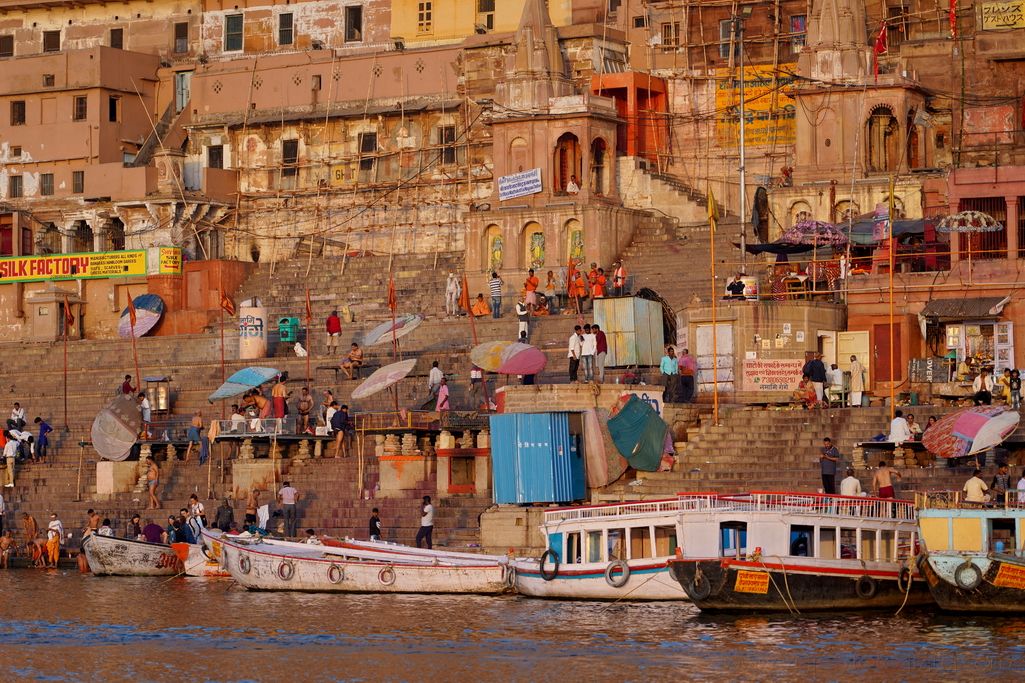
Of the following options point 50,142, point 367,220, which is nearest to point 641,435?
point 367,220

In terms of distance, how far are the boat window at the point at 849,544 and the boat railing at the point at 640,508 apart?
1.83 metres

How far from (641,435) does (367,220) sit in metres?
21.4

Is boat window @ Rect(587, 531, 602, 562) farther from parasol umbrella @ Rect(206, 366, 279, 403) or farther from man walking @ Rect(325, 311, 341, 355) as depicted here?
man walking @ Rect(325, 311, 341, 355)

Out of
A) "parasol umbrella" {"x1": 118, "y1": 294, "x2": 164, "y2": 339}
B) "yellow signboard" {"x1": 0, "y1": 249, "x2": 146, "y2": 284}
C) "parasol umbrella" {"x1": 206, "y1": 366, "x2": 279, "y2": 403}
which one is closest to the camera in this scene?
Answer: "parasol umbrella" {"x1": 206, "y1": 366, "x2": 279, "y2": 403}

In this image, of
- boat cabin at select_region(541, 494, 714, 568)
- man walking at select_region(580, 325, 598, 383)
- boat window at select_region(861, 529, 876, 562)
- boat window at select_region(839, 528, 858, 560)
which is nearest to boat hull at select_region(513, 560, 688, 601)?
boat cabin at select_region(541, 494, 714, 568)

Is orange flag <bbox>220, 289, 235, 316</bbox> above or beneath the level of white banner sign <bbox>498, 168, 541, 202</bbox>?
beneath

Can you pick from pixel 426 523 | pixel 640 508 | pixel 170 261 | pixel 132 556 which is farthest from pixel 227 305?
pixel 640 508

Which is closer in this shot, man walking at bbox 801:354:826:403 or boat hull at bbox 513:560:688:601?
boat hull at bbox 513:560:688:601

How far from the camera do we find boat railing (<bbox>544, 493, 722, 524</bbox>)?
35.2 meters

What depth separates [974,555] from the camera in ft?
109

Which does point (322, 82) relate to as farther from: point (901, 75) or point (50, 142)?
point (901, 75)

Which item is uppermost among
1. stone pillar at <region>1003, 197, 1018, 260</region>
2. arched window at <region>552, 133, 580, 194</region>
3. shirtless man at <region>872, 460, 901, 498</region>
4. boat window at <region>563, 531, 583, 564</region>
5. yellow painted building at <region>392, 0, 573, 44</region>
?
yellow painted building at <region>392, 0, 573, 44</region>

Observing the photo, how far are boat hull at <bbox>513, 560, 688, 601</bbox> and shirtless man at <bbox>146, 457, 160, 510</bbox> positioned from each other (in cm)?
1064

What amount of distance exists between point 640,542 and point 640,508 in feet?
1.65
